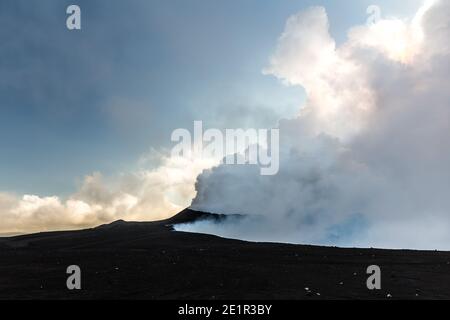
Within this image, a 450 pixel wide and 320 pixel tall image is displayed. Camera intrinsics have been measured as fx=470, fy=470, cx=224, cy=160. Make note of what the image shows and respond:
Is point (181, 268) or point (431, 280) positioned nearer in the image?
point (431, 280)

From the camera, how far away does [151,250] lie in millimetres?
45312

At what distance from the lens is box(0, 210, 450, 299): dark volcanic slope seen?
23.9m

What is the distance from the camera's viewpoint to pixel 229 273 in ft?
97.0

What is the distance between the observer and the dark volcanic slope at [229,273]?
23938mm

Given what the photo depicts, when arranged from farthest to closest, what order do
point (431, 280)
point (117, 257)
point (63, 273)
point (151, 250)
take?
point (151, 250), point (117, 257), point (63, 273), point (431, 280)
